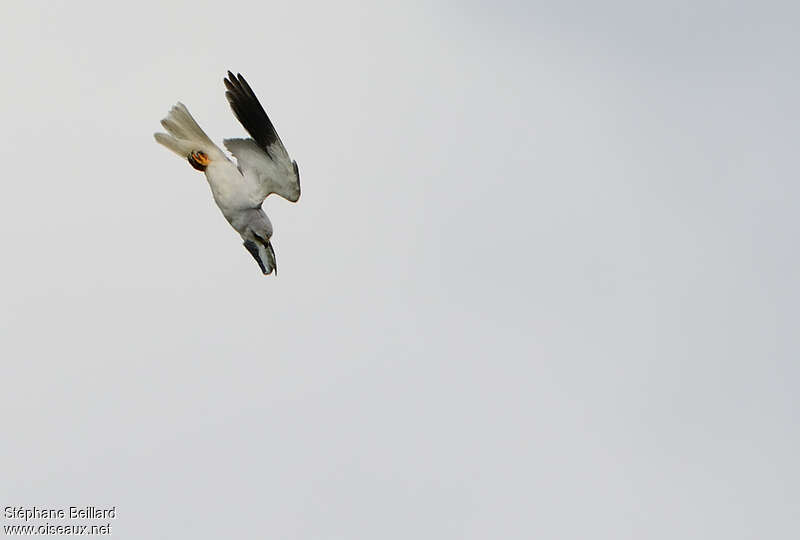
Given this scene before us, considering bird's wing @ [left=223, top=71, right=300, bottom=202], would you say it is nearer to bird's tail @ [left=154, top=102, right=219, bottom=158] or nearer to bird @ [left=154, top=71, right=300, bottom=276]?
bird @ [left=154, top=71, right=300, bottom=276]

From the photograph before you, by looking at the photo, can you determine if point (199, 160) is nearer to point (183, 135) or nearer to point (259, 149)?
point (183, 135)

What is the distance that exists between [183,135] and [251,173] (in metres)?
1.64

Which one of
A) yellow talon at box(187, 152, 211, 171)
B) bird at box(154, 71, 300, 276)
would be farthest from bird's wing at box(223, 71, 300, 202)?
yellow talon at box(187, 152, 211, 171)

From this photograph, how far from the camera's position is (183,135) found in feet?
93.0

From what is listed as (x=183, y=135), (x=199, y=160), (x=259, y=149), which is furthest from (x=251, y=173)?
(x=183, y=135)

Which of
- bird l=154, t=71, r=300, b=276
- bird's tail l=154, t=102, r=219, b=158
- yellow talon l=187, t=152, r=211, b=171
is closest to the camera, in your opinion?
bird l=154, t=71, r=300, b=276

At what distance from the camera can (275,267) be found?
27656 millimetres

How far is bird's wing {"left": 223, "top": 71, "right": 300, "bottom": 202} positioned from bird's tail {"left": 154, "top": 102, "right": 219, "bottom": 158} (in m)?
0.70

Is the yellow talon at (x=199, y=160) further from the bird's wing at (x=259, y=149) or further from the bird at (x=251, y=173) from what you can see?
the bird's wing at (x=259, y=149)

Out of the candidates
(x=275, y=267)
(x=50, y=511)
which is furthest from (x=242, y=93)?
(x=50, y=511)

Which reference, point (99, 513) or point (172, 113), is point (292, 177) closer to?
point (172, 113)

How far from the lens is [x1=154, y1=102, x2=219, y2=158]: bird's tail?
28.1 metres

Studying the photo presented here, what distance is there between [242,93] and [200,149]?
1.30 meters

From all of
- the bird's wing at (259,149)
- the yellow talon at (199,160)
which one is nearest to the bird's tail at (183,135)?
the yellow talon at (199,160)
